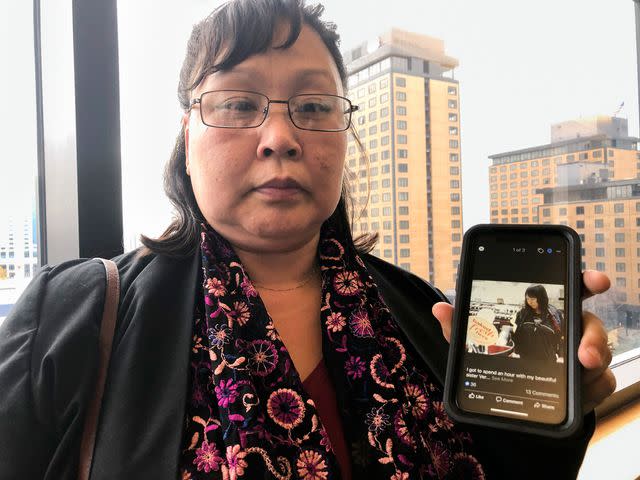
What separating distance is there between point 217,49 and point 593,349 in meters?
0.68

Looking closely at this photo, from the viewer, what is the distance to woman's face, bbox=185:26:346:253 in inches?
28.5

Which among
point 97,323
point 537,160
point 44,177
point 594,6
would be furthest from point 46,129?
point 594,6

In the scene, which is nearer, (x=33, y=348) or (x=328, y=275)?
(x=33, y=348)

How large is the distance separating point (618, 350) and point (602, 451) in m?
0.71

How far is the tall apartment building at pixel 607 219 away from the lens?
6.43ft

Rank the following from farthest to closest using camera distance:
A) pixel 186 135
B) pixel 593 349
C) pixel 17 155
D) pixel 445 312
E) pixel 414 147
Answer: pixel 414 147 → pixel 17 155 → pixel 186 135 → pixel 445 312 → pixel 593 349

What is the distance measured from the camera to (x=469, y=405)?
639 millimetres

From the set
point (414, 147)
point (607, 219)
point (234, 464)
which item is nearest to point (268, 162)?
point (234, 464)

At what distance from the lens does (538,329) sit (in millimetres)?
648

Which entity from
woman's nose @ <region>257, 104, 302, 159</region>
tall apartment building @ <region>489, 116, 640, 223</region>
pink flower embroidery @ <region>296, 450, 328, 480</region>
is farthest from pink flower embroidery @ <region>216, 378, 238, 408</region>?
tall apartment building @ <region>489, 116, 640, 223</region>

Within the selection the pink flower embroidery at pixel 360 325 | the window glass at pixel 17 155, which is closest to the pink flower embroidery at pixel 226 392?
the pink flower embroidery at pixel 360 325

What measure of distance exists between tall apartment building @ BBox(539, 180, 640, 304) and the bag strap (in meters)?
1.69

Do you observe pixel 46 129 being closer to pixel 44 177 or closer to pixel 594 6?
pixel 44 177

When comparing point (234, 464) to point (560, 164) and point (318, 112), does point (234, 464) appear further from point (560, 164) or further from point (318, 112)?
point (560, 164)
